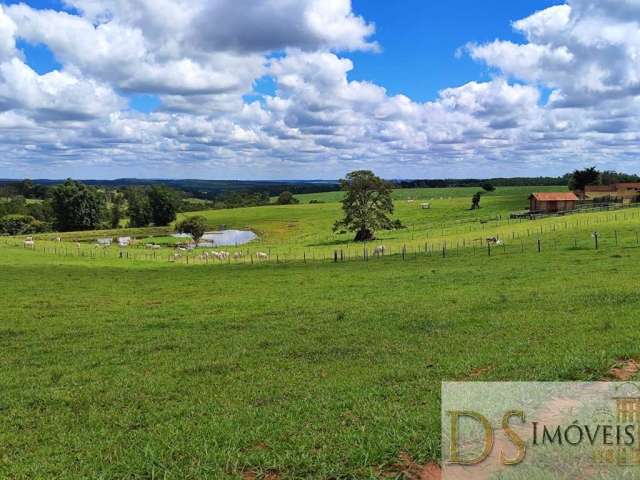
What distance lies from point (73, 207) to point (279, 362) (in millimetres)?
131736

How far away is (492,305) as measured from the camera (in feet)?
62.9

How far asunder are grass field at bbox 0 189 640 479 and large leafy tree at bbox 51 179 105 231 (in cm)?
10843

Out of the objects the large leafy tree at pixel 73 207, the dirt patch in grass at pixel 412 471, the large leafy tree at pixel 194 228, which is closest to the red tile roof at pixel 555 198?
the large leafy tree at pixel 194 228

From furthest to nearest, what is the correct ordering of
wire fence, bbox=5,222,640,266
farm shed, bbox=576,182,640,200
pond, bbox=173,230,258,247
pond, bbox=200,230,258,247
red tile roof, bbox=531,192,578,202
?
farm shed, bbox=576,182,640,200
pond, bbox=173,230,258,247
pond, bbox=200,230,258,247
red tile roof, bbox=531,192,578,202
wire fence, bbox=5,222,640,266

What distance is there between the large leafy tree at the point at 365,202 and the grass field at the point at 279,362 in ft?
152

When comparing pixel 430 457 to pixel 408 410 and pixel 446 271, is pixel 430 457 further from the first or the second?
pixel 446 271

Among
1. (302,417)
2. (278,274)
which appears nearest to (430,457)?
(302,417)

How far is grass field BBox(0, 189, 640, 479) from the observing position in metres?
7.45

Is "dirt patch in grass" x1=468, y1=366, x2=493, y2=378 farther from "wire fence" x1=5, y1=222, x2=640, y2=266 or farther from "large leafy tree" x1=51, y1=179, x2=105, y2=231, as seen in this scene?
"large leafy tree" x1=51, y1=179, x2=105, y2=231

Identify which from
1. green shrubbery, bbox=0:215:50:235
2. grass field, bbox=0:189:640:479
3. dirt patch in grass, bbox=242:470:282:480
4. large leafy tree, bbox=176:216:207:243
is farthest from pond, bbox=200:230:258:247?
dirt patch in grass, bbox=242:470:282:480

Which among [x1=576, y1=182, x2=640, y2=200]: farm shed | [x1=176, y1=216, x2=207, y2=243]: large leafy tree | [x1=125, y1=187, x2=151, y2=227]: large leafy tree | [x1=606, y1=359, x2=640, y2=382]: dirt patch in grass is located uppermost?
[x1=576, y1=182, x2=640, y2=200]: farm shed

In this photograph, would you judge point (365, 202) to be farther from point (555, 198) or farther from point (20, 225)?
point (20, 225)

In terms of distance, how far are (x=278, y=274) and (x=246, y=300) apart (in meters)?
12.8

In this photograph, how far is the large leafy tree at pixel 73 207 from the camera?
129 m
